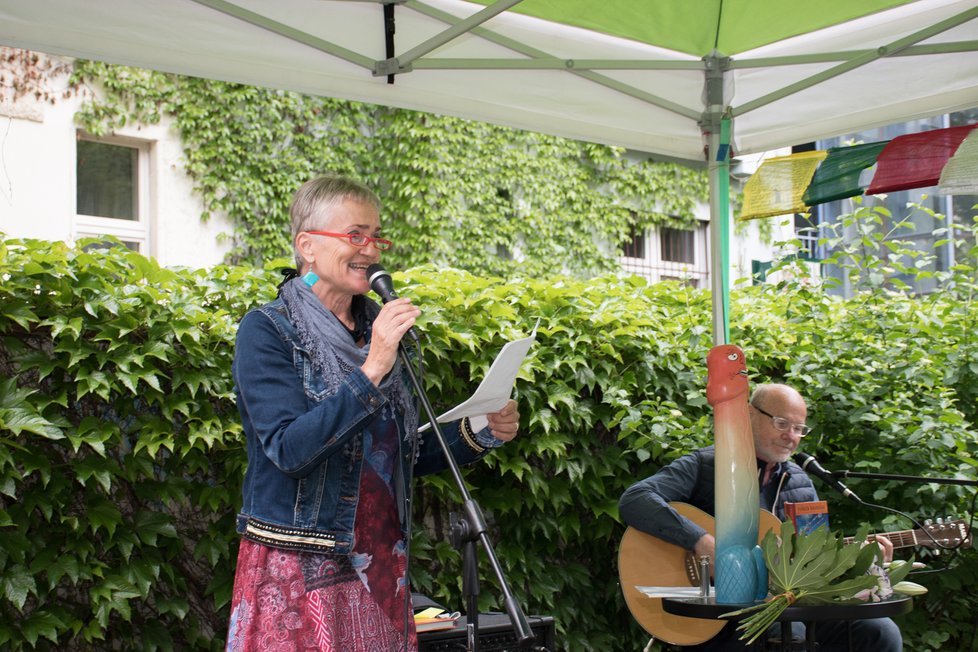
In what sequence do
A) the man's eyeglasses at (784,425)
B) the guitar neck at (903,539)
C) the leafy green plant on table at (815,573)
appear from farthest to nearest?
1. the man's eyeglasses at (784,425)
2. the guitar neck at (903,539)
3. the leafy green plant on table at (815,573)

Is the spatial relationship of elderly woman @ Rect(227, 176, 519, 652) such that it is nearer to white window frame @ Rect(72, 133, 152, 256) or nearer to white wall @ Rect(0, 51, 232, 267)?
white wall @ Rect(0, 51, 232, 267)

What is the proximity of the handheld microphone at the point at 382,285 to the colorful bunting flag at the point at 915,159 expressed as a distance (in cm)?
249

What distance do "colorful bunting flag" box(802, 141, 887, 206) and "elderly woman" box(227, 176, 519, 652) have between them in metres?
2.33

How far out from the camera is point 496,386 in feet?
6.98

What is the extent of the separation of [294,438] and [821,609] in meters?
1.60

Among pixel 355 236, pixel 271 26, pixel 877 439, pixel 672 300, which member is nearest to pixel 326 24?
pixel 271 26

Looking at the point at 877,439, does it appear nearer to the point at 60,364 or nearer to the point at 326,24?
A: the point at 326,24

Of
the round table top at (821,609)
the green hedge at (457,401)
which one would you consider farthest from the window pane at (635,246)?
the round table top at (821,609)

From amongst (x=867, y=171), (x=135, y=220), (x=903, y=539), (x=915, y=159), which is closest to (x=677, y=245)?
(x=135, y=220)

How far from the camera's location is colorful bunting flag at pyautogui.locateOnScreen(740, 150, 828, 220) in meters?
4.03

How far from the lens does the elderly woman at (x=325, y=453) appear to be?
2.01 m

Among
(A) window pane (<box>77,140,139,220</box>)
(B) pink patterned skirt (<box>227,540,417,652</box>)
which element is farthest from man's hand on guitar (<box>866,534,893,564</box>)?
(A) window pane (<box>77,140,139,220</box>)

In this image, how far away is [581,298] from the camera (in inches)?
182

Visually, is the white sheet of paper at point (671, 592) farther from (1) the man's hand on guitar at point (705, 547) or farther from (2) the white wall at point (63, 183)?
(2) the white wall at point (63, 183)
